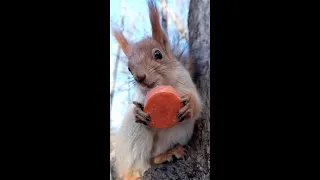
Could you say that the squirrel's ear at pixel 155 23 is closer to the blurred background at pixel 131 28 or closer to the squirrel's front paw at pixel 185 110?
the blurred background at pixel 131 28

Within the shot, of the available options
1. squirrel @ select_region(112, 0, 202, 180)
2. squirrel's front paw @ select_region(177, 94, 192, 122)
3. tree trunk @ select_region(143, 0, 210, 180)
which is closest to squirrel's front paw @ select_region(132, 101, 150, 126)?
squirrel @ select_region(112, 0, 202, 180)

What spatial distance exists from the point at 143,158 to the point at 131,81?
338 mm

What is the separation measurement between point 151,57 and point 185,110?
259 millimetres

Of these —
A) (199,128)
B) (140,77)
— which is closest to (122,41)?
(140,77)

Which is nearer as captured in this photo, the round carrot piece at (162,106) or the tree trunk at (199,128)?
the round carrot piece at (162,106)

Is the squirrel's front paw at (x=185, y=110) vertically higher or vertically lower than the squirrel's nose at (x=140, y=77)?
lower

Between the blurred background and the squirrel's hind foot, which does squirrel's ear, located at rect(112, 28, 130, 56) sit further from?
the squirrel's hind foot

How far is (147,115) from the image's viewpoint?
4.59 feet

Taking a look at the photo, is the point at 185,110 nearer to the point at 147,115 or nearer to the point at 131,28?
the point at 147,115

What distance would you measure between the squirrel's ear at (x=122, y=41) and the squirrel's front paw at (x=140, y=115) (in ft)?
0.74

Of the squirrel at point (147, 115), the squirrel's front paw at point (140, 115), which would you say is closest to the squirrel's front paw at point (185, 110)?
the squirrel at point (147, 115)

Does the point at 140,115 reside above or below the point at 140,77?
below

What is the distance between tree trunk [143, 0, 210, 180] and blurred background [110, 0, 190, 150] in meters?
0.06

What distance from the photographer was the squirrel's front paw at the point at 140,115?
4.61 ft
